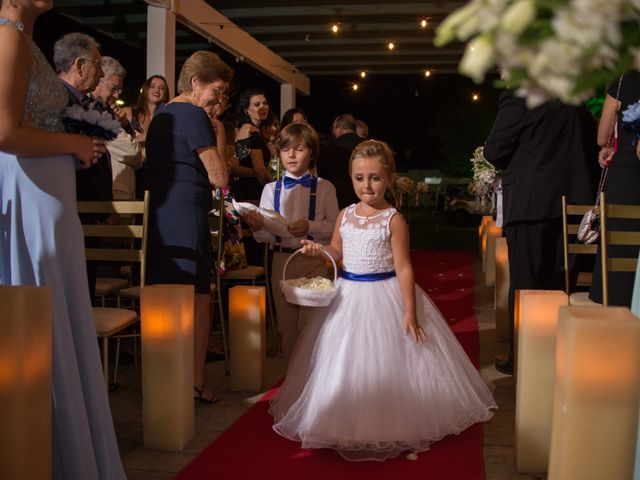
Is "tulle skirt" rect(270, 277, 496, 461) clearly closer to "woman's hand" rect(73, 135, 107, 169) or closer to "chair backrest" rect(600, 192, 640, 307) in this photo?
"chair backrest" rect(600, 192, 640, 307)

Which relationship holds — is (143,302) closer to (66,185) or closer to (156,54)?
(66,185)

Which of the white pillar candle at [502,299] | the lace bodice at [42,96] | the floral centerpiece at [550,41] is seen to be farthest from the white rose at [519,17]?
the white pillar candle at [502,299]

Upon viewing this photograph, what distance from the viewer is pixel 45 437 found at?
2227 mm

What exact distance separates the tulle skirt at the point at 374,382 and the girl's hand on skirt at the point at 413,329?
0.04 meters

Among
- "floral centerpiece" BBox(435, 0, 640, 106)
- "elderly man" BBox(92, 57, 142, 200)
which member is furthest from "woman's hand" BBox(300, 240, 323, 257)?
"floral centerpiece" BBox(435, 0, 640, 106)

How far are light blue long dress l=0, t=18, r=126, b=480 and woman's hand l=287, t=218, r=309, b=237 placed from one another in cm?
199

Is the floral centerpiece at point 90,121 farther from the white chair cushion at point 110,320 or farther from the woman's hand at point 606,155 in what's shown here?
the woman's hand at point 606,155

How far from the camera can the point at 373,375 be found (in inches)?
135

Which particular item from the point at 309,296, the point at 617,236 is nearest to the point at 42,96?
the point at 309,296

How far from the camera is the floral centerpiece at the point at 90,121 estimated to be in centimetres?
267

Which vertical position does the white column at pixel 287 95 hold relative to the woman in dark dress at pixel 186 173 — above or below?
above

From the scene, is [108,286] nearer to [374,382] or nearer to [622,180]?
[374,382]

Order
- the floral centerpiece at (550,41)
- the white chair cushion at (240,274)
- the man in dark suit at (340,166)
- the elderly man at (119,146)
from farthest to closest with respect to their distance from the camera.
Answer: the man in dark suit at (340,166)
the white chair cushion at (240,274)
the elderly man at (119,146)
the floral centerpiece at (550,41)

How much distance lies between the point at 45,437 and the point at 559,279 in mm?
3524
